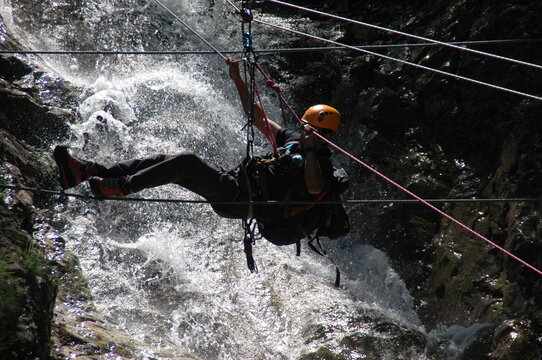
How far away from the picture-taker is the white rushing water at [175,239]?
19.8ft

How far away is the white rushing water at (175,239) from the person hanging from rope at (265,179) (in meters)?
1.57

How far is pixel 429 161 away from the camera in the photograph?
26.0ft

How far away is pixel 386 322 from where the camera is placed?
6.40m

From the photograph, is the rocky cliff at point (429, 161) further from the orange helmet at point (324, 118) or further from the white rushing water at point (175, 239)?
the orange helmet at point (324, 118)

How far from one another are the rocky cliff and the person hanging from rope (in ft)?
2.66

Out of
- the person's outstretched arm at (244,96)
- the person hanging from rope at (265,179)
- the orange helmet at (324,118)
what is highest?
the person's outstretched arm at (244,96)

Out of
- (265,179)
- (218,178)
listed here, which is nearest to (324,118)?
(265,179)

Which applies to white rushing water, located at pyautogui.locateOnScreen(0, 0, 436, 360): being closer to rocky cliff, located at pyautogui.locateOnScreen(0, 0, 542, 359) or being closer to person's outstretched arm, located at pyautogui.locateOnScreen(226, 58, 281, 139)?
rocky cliff, located at pyautogui.locateOnScreen(0, 0, 542, 359)

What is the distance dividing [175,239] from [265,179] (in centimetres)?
323

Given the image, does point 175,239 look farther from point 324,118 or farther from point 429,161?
point 429,161

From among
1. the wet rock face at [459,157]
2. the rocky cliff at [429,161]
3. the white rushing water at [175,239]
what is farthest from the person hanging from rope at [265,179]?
the wet rock face at [459,157]

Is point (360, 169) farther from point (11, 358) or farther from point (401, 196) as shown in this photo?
point (11, 358)

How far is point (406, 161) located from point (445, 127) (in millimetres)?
696

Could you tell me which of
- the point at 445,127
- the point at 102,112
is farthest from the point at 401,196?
the point at 102,112
